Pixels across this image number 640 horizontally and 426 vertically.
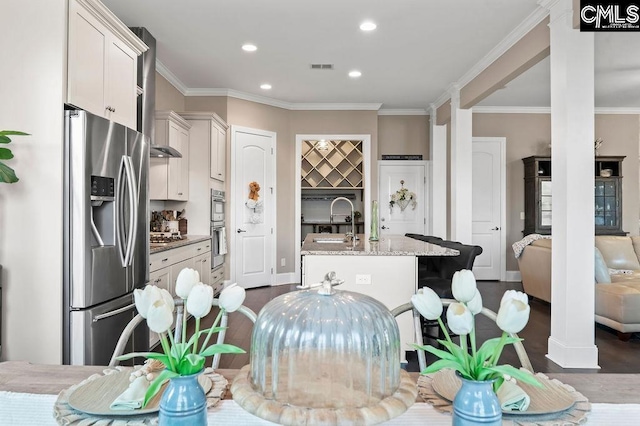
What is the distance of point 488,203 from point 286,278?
11.8 feet

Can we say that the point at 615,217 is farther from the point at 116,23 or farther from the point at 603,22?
the point at 116,23

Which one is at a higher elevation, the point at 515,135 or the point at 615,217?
the point at 515,135

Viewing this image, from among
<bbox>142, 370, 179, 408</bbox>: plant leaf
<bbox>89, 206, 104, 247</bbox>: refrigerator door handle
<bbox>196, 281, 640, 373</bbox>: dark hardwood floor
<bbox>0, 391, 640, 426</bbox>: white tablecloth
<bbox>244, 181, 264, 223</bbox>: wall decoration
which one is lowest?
<bbox>196, 281, 640, 373</bbox>: dark hardwood floor

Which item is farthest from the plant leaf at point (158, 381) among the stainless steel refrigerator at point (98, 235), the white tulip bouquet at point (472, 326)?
the stainless steel refrigerator at point (98, 235)

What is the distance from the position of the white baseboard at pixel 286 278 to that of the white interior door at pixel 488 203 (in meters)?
3.05

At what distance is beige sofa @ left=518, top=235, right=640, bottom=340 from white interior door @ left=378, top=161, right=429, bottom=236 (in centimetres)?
211

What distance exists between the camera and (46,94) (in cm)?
230

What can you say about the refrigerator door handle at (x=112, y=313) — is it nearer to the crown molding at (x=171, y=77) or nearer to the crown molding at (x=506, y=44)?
the crown molding at (x=171, y=77)

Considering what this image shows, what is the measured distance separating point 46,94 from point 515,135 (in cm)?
677

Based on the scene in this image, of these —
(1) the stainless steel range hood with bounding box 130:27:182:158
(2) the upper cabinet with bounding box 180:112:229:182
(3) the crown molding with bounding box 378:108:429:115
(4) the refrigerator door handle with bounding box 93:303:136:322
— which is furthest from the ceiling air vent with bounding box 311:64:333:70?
(4) the refrigerator door handle with bounding box 93:303:136:322

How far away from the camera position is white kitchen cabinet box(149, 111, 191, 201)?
15.0 ft

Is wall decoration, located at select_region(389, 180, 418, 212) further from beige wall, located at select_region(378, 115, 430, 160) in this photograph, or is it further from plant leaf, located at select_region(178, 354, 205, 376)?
plant leaf, located at select_region(178, 354, 205, 376)

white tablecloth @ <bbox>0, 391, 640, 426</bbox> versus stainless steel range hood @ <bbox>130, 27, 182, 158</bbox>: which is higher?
stainless steel range hood @ <bbox>130, 27, 182, 158</bbox>

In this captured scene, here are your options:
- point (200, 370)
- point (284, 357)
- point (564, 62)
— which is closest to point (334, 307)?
point (284, 357)
